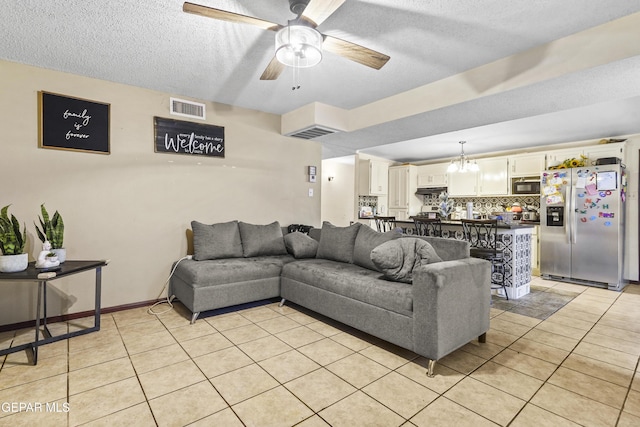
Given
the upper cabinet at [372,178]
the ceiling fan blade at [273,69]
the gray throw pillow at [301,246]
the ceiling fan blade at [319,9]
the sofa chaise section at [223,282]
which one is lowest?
the sofa chaise section at [223,282]

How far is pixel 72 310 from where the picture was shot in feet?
10.0

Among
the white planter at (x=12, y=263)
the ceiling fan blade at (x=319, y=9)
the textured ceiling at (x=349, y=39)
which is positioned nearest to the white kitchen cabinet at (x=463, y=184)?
the textured ceiling at (x=349, y=39)

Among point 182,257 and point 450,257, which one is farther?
point 182,257

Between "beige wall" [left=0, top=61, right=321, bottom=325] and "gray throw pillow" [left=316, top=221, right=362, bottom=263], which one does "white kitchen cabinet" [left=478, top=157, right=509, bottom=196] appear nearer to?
"gray throw pillow" [left=316, top=221, right=362, bottom=263]

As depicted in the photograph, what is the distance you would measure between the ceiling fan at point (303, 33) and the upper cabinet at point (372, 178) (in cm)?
488

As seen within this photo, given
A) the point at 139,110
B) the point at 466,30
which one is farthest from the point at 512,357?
the point at 139,110

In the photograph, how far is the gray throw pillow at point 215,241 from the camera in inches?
136

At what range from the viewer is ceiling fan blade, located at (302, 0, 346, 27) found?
1.66 metres

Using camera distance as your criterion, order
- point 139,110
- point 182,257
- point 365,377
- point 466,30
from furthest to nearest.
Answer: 1. point 182,257
2. point 139,110
3. point 466,30
4. point 365,377

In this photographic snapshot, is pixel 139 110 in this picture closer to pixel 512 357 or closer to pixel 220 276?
pixel 220 276

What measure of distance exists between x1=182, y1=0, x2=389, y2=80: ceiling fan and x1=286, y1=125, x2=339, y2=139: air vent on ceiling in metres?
1.90

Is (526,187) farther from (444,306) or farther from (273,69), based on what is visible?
(273,69)

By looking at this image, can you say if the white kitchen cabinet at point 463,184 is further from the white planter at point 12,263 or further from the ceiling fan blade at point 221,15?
the white planter at point 12,263

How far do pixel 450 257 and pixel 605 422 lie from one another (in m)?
1.25
